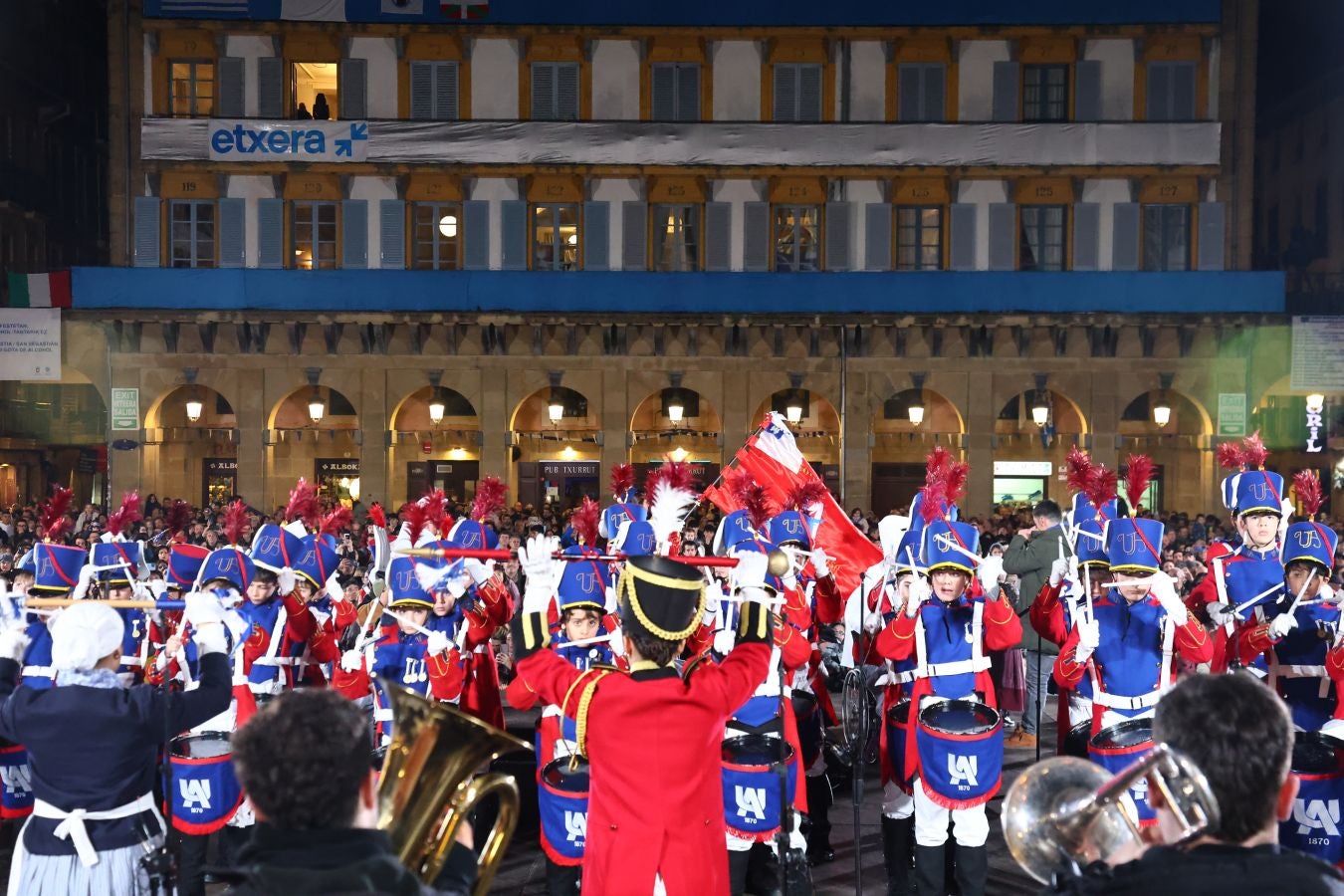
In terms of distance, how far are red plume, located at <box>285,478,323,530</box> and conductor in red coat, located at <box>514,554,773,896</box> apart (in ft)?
17.3

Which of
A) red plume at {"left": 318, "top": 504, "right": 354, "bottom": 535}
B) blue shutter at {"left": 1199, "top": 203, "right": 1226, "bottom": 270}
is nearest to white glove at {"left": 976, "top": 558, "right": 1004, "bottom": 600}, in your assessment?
red plume at {"left": 318, "top": 504, "right": 354, "bottom": 535}

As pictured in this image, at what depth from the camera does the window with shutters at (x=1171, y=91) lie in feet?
102

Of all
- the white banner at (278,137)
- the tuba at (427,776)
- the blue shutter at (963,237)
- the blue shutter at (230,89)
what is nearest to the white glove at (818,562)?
the tuba at (427,776)

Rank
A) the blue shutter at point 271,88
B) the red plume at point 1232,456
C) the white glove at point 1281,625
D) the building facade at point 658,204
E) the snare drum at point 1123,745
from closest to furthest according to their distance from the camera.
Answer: the snare drum at point 1123,745 → the white glove at point 1281,625 → the red plume at point 1232,456 → the building facade at point 658,204 → the blue shutter at point 271,88

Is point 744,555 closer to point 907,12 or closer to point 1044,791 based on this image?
point 1044,791

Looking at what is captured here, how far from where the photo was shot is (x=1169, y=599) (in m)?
7.62

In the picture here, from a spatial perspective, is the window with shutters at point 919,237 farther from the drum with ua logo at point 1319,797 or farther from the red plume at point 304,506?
the drum with ua logo at point 1319,797

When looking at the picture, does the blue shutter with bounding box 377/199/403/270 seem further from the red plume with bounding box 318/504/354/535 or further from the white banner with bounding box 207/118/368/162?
the red plume with bounding box 318/504/354/535

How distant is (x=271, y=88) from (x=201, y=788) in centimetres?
2680

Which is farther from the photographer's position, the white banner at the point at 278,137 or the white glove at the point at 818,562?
the white banner at the point at 278,137

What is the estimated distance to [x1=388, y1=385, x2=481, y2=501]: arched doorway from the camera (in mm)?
32156

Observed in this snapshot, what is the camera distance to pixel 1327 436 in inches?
1282

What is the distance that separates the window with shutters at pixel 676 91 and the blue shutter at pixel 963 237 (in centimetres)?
692

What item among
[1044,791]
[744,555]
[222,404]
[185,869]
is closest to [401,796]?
[1044,791]
